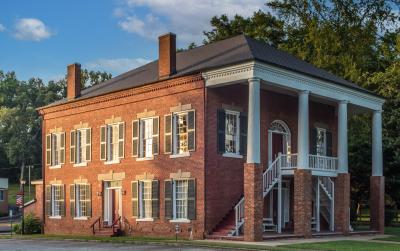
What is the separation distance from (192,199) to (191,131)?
9.99ft

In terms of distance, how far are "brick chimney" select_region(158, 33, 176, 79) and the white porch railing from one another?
25.6 ft

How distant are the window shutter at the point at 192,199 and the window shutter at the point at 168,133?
94.9 inches

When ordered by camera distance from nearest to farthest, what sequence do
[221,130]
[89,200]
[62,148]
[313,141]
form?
1. [221,130]
2. [313,141]
3. [89,200]
4. [62,148]

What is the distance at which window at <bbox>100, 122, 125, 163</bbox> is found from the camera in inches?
1312

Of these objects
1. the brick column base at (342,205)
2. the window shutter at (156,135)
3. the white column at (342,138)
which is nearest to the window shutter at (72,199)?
the window shutter at (156,135)

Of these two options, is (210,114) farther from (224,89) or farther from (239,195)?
(239,195)

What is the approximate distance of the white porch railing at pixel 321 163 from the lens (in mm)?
29484

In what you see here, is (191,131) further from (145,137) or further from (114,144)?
(114,144)

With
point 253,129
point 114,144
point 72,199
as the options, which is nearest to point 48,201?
point 72,199

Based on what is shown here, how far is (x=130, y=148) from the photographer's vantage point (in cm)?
3253

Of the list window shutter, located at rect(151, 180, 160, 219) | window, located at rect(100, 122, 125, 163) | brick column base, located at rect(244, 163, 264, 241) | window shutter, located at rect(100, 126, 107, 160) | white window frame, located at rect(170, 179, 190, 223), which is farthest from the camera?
window shutter, located at rect(100, 126, 107, 160)

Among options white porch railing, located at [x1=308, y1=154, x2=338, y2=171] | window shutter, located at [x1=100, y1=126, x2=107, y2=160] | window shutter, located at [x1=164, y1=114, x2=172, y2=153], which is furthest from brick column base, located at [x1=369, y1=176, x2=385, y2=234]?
window shutter, located at [x1=100, y1=126, x2=107, y2=160]

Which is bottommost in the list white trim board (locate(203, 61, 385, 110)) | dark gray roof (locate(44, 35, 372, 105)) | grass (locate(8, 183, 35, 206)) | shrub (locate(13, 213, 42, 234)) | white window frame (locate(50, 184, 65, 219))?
grass (locate(8, 183, 35, 206))

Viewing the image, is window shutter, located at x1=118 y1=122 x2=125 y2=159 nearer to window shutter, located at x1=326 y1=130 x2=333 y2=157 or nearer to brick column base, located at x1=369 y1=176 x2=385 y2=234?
window shutter, located at x1=326 y1=130 x2=333 y2=157
